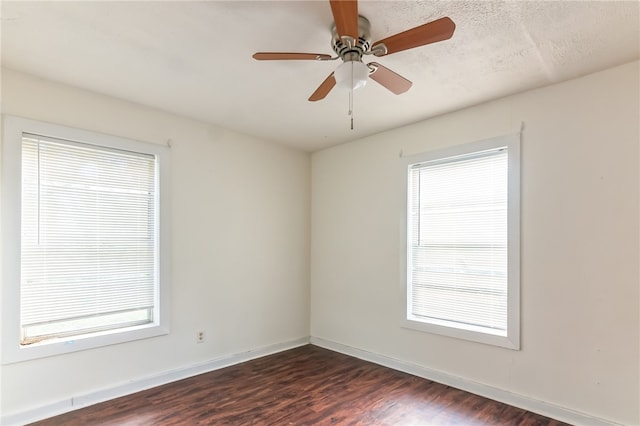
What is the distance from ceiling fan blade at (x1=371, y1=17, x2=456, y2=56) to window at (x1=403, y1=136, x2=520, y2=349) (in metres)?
1.64

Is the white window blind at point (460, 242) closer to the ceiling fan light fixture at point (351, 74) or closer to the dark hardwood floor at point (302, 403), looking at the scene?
the dark hardwood floor at point (302, 403)

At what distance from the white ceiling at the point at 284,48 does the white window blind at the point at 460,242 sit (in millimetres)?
660

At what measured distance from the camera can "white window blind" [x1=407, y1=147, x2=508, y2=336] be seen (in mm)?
3053

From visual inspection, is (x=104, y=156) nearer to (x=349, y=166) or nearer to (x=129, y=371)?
(x=129, y=371)

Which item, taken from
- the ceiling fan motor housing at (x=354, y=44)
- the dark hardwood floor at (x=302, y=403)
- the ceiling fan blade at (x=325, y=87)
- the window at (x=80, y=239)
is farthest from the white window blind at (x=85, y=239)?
the ceiling fan motor housing at (x=354, y=44)

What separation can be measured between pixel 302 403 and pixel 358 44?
9.09ft

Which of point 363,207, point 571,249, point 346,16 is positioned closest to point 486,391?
point 571,249

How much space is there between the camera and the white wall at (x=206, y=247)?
2695 millimetres

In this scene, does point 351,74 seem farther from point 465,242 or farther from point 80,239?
point 80,239

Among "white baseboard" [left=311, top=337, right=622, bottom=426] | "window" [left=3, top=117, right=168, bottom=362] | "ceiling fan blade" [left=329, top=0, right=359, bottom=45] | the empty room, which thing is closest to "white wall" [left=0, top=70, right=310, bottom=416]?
the empty room

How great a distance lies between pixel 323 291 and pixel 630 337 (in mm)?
3059

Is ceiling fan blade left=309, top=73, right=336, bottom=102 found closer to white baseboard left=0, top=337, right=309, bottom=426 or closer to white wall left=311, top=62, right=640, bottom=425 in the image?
white wall left=311, top=62, right=640, bottom=425

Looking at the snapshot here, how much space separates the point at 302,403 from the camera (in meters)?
2.90

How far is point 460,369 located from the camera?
3.19m
